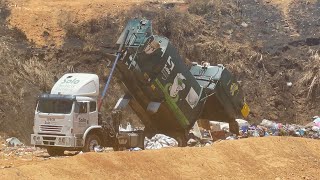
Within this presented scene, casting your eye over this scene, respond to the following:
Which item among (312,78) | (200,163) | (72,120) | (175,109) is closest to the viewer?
(200,163)

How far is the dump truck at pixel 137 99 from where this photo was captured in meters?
12.0

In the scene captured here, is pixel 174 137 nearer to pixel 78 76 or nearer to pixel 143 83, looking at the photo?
pixel 143 83

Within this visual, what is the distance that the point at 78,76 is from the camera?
12500mm

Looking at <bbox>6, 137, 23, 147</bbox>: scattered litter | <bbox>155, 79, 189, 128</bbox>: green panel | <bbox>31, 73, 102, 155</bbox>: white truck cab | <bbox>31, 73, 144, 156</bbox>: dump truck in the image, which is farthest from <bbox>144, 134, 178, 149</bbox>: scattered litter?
<bbox>6, 137, 23, 147</bbox>: scattered litter

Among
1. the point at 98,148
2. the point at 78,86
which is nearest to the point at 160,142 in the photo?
the point at 98,148

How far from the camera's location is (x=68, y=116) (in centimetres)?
1182

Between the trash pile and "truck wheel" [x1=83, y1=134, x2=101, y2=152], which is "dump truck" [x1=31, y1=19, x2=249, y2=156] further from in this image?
the trash pile

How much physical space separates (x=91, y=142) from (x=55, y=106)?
1.13m

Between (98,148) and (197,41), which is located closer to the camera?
(98,148)

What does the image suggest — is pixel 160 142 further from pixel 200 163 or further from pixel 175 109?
pixel 200 163

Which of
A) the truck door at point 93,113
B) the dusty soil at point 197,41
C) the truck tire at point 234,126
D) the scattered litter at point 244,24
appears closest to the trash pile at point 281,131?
the truck tire at point 234,126

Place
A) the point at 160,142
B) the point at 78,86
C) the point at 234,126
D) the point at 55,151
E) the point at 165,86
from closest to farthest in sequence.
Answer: the point at 78,86 < the point at 55,151 < the point at 165,86 < the point at 160,142 < the point at 234,126

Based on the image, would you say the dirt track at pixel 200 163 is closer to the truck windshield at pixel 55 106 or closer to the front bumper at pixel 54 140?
the front bumper at pixel 54 140

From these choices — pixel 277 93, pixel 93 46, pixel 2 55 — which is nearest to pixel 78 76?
pixel 2 55
